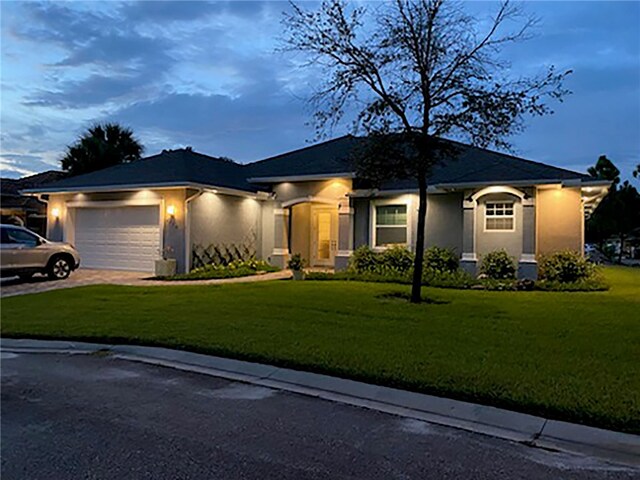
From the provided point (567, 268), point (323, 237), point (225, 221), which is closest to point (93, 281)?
point (225, 221)

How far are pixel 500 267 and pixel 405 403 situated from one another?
37.8 ft

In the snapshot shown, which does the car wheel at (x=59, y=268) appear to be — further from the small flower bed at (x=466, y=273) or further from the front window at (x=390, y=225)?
the front window at (x=390, y=225)

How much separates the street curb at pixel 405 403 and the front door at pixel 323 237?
46.6ft

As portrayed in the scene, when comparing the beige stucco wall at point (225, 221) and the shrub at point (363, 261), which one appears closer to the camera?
the shrub at point (363, 261)

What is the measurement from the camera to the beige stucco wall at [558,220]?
1586 cm

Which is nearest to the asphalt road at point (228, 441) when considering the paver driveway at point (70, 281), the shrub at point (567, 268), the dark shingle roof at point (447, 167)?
the dark shingle roof at point (447, 167)

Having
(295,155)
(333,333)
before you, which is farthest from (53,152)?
(333,333)

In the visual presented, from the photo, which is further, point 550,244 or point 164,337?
point 550,244

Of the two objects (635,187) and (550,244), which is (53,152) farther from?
(635,187)

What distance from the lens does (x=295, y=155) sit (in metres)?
21.6

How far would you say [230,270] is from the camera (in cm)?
1688

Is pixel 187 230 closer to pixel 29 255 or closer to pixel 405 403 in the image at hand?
pixel 29 255

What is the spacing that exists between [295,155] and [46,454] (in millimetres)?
18704

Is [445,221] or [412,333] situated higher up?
[445,221]
